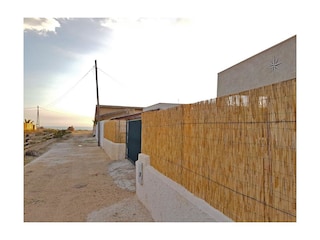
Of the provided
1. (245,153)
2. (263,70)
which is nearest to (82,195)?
(245,153)

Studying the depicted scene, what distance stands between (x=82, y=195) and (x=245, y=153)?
504 cm

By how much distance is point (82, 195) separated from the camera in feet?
20.3

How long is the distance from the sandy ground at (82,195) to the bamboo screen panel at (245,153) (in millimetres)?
2165

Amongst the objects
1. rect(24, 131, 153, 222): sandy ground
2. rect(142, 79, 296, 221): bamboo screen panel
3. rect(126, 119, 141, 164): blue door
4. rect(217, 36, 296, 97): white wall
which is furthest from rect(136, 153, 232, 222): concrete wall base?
rect(217, 36, 296, 97): white wall

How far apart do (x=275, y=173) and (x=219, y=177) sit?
80 centimetres

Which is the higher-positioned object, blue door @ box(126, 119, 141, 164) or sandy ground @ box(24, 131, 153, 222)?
blue door @ box(126, 119, 141, 164)

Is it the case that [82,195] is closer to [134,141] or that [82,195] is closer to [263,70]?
[134,141]

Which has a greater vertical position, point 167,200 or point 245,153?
point 245,153

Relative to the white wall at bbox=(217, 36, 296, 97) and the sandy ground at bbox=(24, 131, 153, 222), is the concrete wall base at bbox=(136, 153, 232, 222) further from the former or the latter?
the white wall at bbox=(217, 36, 296, 97)

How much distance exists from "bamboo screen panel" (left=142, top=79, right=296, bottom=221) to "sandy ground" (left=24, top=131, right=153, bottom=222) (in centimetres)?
217

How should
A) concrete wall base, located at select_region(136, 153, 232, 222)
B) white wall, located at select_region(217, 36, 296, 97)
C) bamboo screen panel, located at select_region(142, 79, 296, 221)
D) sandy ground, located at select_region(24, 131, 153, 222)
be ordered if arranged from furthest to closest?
white wall, located at select_region(217, 36, 296, 97), sandy ground, located at select_region(24, 131, 153, 222), concrete wall base, located at select_region(136, 153, 232, 222), bamboo screen panel, located at select_region(142, 79, 296, 221)

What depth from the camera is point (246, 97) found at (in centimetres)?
227

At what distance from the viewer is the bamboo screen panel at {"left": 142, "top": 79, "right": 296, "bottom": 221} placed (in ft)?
6.13
